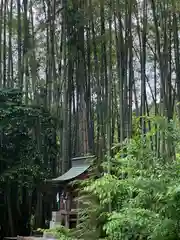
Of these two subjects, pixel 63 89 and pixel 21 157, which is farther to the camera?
pixel 63 89

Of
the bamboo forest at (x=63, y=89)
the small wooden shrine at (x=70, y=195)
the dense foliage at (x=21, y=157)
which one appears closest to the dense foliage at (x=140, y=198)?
the small wooden shrine at (x=70, y=195)

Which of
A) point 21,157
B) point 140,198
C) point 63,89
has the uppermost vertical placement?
point 63,89

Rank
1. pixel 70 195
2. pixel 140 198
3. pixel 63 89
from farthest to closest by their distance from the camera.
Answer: pixel 63 89, pixel 70 195, pixel 140 198

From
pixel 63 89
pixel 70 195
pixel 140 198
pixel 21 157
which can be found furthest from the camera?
pixel 63 89

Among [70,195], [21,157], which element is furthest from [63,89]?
[70,195]

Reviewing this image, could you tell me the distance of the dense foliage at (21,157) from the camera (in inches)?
267

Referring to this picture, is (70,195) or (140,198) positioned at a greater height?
(140,198)

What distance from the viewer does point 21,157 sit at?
703cm

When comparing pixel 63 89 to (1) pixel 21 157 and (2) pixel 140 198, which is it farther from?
(2) pixel 140 198

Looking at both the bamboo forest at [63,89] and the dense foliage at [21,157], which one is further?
the dense foliage at [21,157]

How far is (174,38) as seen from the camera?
7.21m

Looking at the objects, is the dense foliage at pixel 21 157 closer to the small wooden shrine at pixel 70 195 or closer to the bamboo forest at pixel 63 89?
the bamboo forest at pixel 63 89

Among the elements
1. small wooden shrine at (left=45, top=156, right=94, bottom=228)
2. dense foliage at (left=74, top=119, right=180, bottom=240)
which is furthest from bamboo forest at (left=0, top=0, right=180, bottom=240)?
dense foliage at (left=74, top=119, right=180, bottom=240)

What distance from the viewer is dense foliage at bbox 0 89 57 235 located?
6.79m
